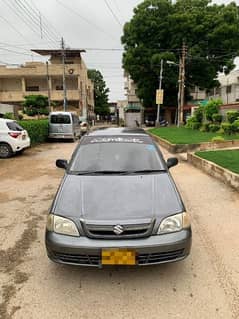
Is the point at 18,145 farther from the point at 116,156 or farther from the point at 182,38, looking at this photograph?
the point at 182,38

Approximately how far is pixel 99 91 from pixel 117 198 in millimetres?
65510

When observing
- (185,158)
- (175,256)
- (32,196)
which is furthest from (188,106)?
(175,256)

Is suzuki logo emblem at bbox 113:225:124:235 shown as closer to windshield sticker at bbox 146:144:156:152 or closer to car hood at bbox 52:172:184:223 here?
car hood at bbox 52:172:184:223

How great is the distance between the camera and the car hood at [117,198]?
289 cm

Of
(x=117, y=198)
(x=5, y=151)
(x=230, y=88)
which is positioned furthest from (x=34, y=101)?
(x=230, y=88)

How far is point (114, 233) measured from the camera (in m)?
2.74

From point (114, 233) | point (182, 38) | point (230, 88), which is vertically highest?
point (182, 38)

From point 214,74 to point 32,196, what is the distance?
30.9 meters

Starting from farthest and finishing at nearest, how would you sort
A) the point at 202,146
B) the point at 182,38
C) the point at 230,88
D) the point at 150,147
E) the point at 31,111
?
1. the point at 230,88
2. the point at 182,38
3. the point at 31,111
4. the point at 202,146
5. the point at 150,147

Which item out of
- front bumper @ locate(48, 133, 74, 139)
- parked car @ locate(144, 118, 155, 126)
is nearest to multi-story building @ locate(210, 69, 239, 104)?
parked car @ locate(144, 118, 155, 126)

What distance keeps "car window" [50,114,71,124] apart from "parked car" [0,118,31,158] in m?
6.15

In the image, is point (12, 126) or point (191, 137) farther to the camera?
point (191, 137)

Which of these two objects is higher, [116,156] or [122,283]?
[116,156]

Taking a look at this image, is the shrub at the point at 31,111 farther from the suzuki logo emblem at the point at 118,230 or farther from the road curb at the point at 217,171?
the suzuki logo emblem at the point at 118,230
